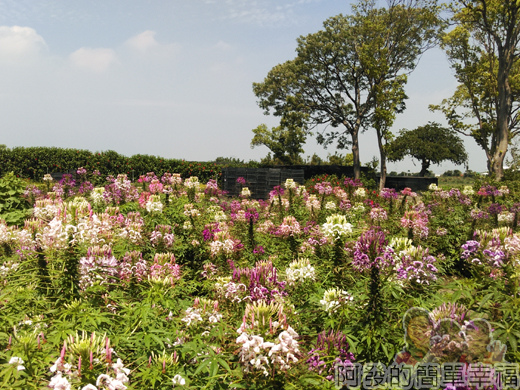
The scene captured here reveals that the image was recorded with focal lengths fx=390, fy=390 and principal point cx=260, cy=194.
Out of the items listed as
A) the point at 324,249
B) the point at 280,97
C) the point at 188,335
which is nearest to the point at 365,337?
the point at 188,335

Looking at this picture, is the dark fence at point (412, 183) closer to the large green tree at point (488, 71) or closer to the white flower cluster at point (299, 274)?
the large green tree at point (488, 71)

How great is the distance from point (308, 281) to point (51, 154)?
2452 cm

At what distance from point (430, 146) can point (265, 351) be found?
44.6 metres

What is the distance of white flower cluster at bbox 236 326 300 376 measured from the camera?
213 centimetres

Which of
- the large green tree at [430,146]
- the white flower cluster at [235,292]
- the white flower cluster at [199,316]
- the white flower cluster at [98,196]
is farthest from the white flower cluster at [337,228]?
the large green tree at [430,146]

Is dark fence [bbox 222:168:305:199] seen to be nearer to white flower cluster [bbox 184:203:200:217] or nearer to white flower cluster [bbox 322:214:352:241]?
white flower cluster [bbox 184:203:200:217]

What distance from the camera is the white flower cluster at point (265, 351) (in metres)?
2.13

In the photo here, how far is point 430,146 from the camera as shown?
139 ft

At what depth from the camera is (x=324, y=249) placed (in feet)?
19.8

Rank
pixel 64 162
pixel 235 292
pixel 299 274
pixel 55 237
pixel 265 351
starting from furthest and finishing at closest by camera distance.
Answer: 1. pixel 64 162
2. pixel 299 274
3. pixel 235 292
4. pixel 55 237
5. pixel 265 351

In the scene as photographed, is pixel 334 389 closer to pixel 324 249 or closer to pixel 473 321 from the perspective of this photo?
pixel 473 321

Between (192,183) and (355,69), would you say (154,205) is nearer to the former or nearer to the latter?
(192,183)

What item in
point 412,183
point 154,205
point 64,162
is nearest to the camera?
point 154,205

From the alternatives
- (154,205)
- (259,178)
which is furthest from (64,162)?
(154,205)
